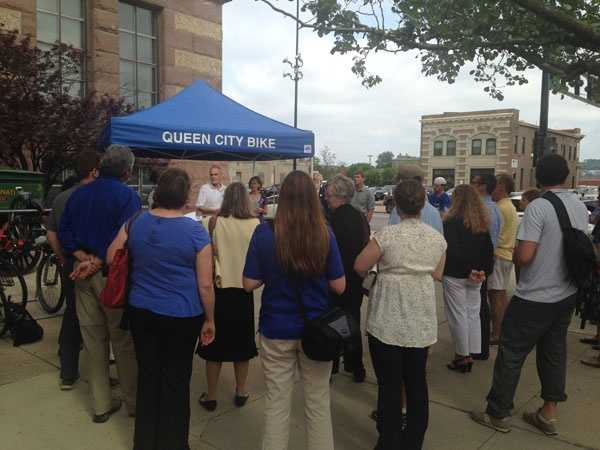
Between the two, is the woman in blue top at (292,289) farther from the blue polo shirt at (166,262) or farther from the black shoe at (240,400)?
the black shoe at (240,400)

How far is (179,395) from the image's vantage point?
2.88 m

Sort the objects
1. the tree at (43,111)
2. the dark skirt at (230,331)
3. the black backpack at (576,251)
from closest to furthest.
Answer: the black backpack at (576,251) < the dark skirt at (230,331) < the tree at (43,111)

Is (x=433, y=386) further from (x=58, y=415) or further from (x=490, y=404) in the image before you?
(x=58, y=415)

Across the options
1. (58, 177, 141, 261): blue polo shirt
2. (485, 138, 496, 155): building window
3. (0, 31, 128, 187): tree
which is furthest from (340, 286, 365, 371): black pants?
(485, 138, 496, 155): building window

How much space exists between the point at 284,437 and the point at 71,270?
2.10 m

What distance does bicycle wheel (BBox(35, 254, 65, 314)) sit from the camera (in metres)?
6.10

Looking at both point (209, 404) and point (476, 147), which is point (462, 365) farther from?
point (476, 147)

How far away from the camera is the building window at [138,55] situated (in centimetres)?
1261

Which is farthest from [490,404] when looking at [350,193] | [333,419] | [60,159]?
[60,159]

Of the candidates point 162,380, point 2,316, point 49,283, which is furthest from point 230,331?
point 49,283

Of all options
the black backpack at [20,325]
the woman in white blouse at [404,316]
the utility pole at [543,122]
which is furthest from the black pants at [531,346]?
the utility pole at [543,122]

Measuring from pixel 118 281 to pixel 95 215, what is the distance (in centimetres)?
78

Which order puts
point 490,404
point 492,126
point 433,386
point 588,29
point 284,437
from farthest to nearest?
point 492,126 → point 588,29 → point 433,386 → point 490,404 → point 284,437

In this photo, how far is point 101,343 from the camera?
3.58 m
